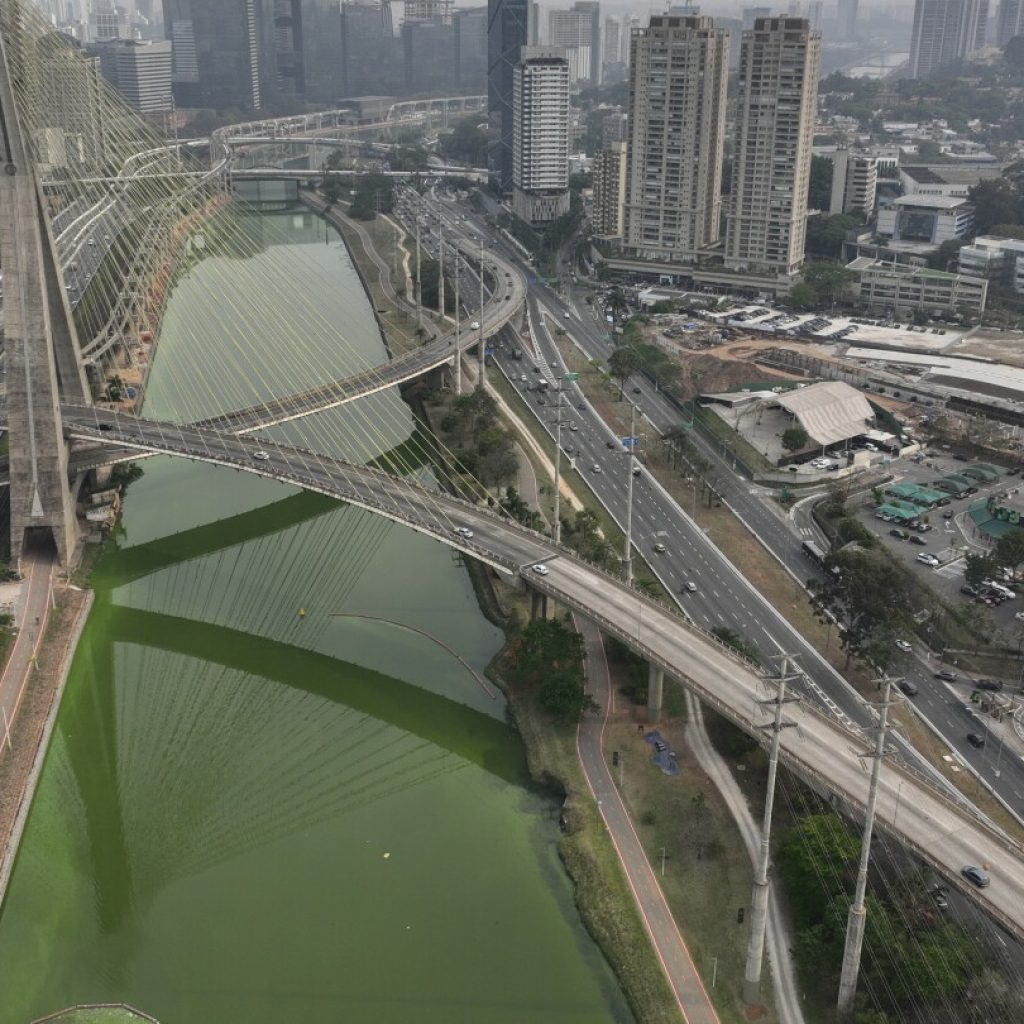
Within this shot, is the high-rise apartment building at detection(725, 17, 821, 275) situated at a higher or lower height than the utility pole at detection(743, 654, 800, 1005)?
higher

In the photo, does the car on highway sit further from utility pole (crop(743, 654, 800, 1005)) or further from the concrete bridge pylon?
the concrete bridge pylon

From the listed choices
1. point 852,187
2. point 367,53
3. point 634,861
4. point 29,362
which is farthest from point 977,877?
point 367,53

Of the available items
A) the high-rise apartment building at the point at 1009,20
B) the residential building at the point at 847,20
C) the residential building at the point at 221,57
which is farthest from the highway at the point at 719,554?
the residential building at the point at 847,20

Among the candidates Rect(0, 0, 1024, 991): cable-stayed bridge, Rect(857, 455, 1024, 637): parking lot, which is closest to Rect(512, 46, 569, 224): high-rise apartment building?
Rect(0, 0, 1024, 991): cable-stayed bridge

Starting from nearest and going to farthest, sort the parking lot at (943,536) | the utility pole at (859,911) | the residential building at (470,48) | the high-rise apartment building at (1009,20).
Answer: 1. the utility pole at (859,911)
2. the parking lot at (943,536)
3. the high-rise apartment building at (1009,20)
4. the residential building at (470,48)

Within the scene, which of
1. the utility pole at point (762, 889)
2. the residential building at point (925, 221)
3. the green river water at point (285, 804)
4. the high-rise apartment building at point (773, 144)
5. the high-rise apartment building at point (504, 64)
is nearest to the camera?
the utility pole at point (762, 889)

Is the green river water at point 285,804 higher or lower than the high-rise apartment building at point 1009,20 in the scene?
lower

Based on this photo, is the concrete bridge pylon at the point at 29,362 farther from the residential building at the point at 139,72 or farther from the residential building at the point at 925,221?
the residential building at the point at 139,72

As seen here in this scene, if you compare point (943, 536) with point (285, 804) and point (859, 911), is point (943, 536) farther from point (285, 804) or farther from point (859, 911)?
point (285, 804)
